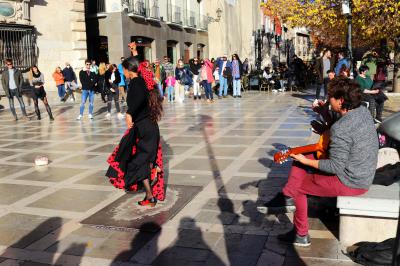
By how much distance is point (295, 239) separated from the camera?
4.05m

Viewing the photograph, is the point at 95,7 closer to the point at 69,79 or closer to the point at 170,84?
the point at 69,79

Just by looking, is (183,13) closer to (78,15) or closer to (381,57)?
(78,15)

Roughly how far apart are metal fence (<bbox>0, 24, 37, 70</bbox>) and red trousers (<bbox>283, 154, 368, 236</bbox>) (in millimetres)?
15210

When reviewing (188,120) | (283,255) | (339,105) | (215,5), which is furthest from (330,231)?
(215,5)

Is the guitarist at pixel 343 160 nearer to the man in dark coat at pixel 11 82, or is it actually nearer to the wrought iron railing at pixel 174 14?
the man in dark coat at pixel 11 82

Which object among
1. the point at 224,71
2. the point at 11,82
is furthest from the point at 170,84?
the point at 11,82

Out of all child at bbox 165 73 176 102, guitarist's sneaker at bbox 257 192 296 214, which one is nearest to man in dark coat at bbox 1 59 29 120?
child at bbox 165 73 176 102

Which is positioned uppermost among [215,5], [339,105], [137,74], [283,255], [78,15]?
[215,5]

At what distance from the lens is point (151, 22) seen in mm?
26547

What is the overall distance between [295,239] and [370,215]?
2.20ft

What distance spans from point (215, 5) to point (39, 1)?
18.0 meters

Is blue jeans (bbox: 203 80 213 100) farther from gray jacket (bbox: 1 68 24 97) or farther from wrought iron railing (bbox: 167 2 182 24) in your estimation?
wrought iron railing (bbox: 167 2 182 24)

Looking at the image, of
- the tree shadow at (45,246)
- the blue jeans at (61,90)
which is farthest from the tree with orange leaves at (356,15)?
the tree shadow at (45,246)

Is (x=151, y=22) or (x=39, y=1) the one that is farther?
(x=151, y=22)
